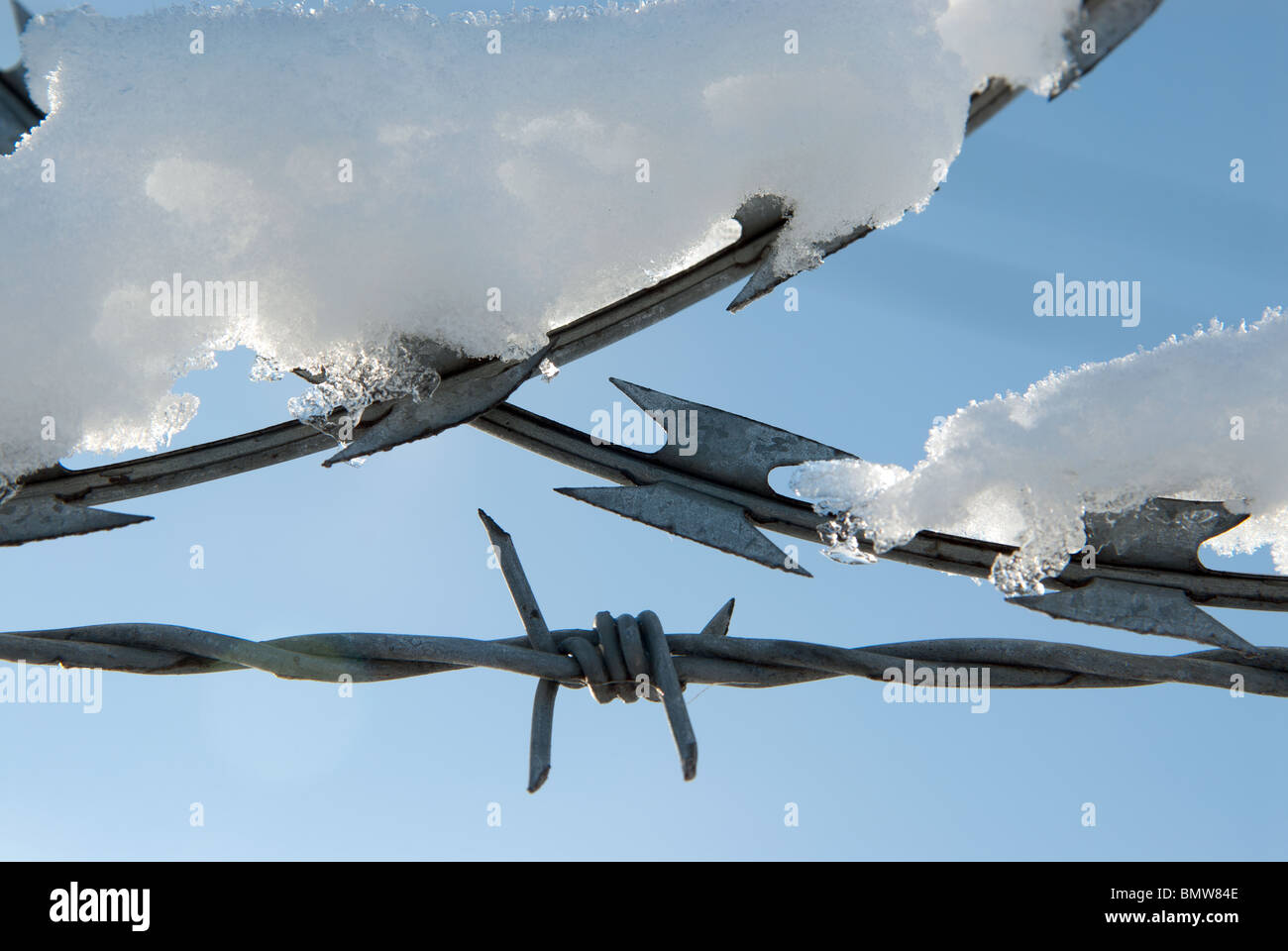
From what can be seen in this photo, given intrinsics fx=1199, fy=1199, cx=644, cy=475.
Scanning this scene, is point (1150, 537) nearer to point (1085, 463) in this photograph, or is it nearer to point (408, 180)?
point (1085, 463)

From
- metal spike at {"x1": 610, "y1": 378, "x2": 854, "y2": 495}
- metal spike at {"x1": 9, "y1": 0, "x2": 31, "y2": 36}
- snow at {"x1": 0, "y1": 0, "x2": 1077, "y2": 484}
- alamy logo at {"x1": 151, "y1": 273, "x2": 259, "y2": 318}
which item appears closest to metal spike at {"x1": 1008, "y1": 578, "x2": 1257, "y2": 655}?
metal spike at {"x1": 610, "y1": 378, "x2": 854, "y2": 495}

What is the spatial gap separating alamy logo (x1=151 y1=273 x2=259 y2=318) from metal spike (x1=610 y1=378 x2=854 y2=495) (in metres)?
0.54

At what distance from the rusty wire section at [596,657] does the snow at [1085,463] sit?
134 millimetres

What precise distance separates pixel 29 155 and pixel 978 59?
4.23 feet

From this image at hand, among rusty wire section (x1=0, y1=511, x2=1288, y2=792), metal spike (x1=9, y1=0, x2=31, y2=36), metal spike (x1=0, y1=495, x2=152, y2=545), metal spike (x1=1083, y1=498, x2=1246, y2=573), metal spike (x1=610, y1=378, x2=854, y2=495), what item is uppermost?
metal spike (x1=9, y1=0, x2=31, y2=36)

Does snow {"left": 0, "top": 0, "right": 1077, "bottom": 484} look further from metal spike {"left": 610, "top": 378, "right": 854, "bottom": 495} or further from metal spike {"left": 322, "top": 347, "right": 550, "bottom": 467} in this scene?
metal spike {"left": 610, "top": 378, "right": 854, "bottom": 495}

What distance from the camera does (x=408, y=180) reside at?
1.61 meters

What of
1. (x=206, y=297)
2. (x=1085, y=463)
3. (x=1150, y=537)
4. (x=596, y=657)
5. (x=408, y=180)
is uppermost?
(x=408, y=180)

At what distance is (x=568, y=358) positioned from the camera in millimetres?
1697

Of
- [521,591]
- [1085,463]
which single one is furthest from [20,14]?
[1085,463]

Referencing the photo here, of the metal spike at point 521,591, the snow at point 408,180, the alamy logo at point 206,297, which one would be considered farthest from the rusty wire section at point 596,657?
the alamy logo at point 206,297

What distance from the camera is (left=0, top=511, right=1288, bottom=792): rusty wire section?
1614mm

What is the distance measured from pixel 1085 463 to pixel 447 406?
3.10ft

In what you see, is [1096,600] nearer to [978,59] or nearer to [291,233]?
[978,59]
